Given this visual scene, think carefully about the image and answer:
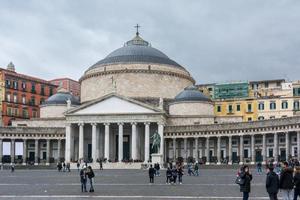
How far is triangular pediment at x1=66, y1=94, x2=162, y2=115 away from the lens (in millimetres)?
100625

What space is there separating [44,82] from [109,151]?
41845mm

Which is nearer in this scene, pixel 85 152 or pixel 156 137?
pixel 156 137

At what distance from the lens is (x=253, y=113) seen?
4656 inches

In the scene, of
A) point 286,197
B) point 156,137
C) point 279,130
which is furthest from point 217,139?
point 286,197

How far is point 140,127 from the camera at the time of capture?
105m

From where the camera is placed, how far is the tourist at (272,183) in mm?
22109

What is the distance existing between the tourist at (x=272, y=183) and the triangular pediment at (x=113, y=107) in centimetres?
7780

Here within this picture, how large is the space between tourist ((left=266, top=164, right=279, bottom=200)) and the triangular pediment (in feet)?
255

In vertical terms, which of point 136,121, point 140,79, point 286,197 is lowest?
point 286,197

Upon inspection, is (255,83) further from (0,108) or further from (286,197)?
(286,197)

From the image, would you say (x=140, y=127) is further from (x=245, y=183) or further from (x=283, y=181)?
(x=283, y=181)

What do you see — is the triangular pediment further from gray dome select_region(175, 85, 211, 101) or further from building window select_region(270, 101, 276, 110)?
building window select_region(270, 101, 276, 110)

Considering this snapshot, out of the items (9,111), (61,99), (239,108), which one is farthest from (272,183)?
(9,111)

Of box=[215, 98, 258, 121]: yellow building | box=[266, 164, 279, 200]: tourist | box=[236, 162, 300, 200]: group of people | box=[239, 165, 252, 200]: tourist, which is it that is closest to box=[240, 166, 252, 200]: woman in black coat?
box=[239, 165, 252, 200]: tourist
